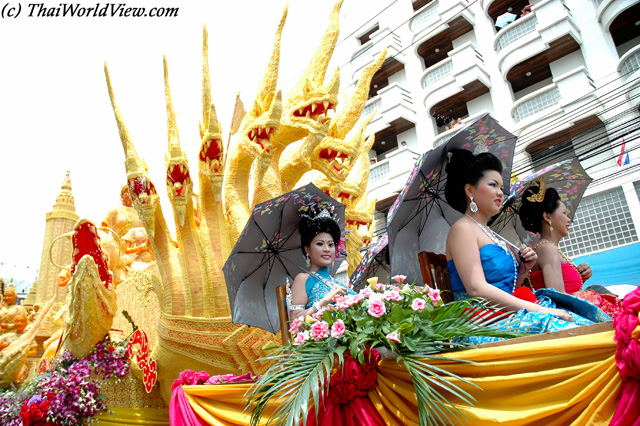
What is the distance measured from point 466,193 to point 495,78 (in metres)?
12.8

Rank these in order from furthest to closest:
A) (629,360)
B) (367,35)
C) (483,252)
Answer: (367,35) → (483,252) → (629,360)

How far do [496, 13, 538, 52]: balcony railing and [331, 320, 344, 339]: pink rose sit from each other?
43.8ft

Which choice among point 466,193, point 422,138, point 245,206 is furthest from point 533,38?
point 466,193

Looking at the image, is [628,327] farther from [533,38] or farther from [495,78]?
[495,78]

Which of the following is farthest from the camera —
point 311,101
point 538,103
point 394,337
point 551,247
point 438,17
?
point 438,17

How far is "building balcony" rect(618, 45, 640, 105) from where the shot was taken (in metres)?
9.91

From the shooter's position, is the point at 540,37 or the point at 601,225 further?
the point at 540,37

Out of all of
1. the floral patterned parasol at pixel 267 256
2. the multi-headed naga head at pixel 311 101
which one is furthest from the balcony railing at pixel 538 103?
the floral patterned parasol at pixel 267 256

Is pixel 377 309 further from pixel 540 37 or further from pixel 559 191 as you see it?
pixel 540 37

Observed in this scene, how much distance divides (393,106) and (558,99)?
16.7ft

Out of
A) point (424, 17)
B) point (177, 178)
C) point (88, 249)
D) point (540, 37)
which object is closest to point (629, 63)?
point (540, 37)

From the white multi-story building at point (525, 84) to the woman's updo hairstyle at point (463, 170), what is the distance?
19.1ft

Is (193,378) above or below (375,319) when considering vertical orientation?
below

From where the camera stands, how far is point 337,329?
1.89 meters
